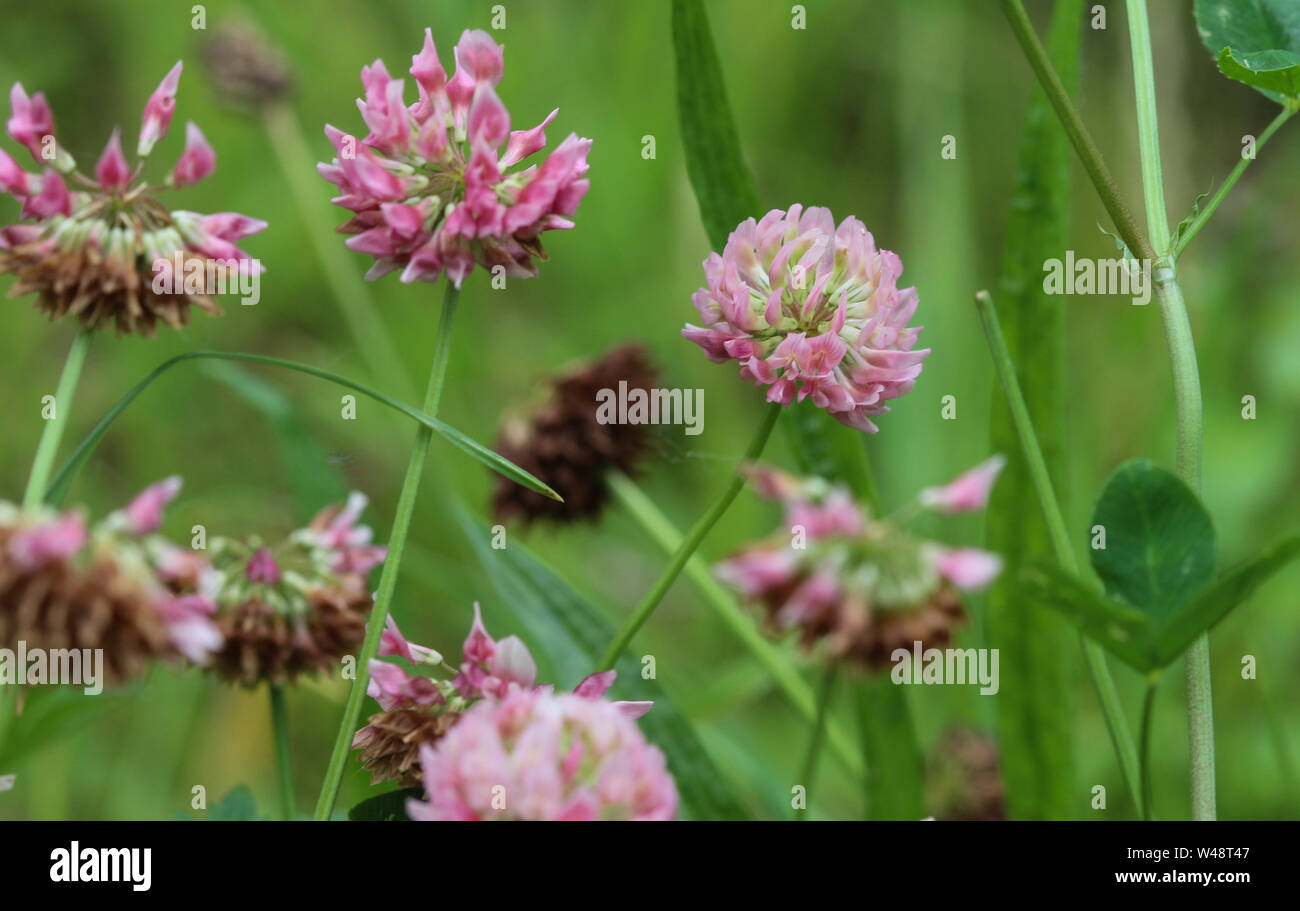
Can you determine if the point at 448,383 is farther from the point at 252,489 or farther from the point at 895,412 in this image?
A: the point at 895,412

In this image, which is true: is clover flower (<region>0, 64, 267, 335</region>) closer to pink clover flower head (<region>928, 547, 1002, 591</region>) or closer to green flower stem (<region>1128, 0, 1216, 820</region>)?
pink clover flower head (<region>928, 547, 1002, 591</region>)

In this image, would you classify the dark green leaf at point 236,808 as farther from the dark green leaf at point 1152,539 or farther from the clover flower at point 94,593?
the dark green leaf at point 1152,539

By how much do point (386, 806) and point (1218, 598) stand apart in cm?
38

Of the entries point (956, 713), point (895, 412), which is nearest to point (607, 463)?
point (956, 713)

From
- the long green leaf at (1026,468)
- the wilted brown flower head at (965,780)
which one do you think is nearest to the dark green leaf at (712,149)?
the long green leaf at (1026,468)

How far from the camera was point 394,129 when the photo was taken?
0.57m

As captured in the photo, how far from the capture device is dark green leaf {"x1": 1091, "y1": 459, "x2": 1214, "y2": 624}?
55cm

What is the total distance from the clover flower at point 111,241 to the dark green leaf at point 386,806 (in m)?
0.24

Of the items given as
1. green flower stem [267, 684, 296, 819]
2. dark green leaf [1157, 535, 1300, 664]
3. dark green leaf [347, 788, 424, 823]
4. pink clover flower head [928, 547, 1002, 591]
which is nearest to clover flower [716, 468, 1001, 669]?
pink clover flower head [928, 547, 1002, 591]

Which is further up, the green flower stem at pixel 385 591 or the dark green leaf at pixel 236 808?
the green flower stem at pixel 385 591

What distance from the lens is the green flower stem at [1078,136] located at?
604 millimetres

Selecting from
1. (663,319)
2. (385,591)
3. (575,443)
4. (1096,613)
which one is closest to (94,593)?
(385,591)
